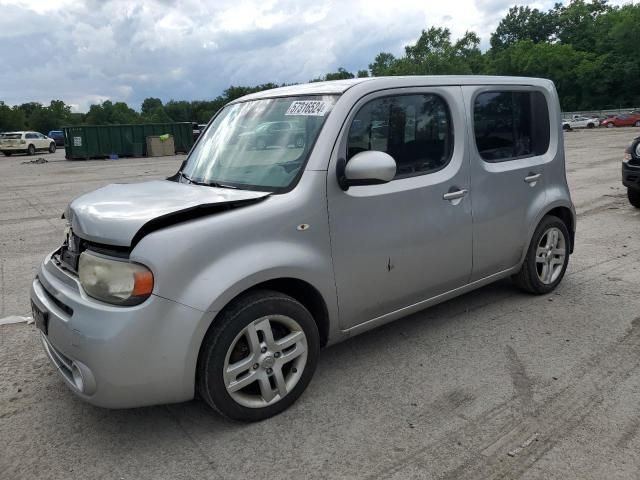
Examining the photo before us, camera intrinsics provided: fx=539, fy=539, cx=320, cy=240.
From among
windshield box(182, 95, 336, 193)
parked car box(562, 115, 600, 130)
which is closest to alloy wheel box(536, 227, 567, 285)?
windshield box(182, 95, 336, 193)

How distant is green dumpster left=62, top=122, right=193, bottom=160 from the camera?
30.8m

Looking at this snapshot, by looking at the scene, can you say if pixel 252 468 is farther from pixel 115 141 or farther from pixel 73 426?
pixel 115 141

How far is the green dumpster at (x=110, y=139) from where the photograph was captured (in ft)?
101

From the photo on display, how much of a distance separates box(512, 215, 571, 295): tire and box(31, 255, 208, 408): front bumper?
3020 millimetres

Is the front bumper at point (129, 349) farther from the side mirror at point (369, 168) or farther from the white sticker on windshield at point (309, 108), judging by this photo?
the white sticker on windshield at point (309, 108)

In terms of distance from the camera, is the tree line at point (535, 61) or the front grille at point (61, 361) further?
the tree line at point (535, 61)

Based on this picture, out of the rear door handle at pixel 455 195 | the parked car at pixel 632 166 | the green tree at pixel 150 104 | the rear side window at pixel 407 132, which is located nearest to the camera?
the rear side window at pixel 407 132

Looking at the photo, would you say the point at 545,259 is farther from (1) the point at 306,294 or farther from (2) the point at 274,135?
(2) the point at 274,135

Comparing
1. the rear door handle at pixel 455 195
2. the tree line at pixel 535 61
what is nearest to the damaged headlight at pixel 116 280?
the rear door handle at pixel 455 195

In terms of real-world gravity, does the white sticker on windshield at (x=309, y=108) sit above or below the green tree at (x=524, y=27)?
below

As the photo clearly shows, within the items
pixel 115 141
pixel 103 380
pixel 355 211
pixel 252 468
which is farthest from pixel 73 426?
pixel 115 141

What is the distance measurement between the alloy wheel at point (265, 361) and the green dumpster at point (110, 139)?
31287 millimetres

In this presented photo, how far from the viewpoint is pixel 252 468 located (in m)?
2.57

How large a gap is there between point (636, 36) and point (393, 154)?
290 feet
